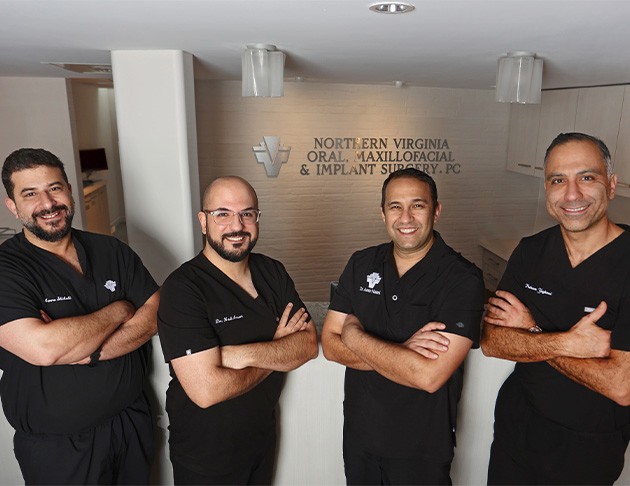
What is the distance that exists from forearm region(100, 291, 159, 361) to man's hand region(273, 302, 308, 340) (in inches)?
17.4

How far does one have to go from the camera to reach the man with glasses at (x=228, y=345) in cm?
156

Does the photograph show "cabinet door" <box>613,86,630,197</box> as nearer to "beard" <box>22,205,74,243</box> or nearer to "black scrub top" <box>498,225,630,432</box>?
"black scrub top" <box>498,225,630,432</box>

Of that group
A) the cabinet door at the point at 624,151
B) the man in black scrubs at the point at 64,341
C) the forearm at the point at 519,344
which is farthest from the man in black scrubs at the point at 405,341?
the cabinet door at the point at 624,151

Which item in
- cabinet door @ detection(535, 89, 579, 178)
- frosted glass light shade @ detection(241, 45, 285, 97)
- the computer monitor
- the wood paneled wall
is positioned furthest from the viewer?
the computer monitor

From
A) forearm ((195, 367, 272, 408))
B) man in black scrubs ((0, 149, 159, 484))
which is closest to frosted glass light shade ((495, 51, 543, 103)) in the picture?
forearm ((195, 367, 272, 408))

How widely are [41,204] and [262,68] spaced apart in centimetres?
94

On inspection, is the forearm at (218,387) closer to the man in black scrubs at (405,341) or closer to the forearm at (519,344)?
the man in black scrubs at (405,341)

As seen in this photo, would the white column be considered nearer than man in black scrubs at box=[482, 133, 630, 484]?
No

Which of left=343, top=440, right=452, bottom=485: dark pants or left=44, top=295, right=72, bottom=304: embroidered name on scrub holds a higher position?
left=44, top=295, right=72, bottom=304: embroidered name on scrub

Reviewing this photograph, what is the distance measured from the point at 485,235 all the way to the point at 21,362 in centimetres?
448

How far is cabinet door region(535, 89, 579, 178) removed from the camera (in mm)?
3773

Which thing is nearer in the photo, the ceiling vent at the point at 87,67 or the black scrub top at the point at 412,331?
the black scrub top at the point at 412,331

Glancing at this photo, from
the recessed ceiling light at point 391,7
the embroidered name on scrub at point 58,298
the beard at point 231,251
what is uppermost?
the recessed ceiling light at point 391,7

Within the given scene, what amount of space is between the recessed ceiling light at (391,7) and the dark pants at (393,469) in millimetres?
1366
